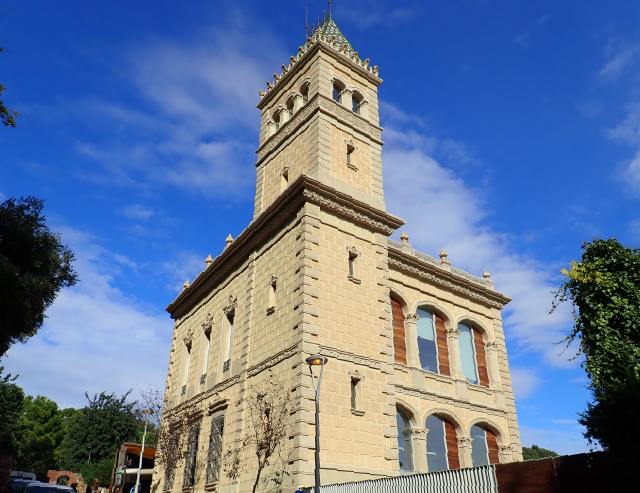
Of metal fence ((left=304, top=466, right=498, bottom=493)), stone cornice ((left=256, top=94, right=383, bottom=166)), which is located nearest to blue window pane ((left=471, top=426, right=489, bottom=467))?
metal fence ((left=304, top=466, right=498, bottom=493))

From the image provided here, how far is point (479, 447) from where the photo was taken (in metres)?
23.7

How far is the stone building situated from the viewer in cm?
1825

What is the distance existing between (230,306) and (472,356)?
12.4 m

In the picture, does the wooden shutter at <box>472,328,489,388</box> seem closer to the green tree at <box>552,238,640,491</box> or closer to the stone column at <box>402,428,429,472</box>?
the stone column at <box>402,428,429,472</box>

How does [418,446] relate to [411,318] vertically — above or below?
below

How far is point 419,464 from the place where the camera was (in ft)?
68.6

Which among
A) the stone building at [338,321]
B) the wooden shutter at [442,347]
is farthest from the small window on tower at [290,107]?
the wooden shutter at [442,347]

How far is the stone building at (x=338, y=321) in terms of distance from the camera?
18250 mm

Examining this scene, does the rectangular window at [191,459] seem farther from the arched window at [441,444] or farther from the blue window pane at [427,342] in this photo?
the blue window pane at [427,342]

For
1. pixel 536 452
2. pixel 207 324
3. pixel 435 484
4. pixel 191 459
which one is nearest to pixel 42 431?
pixel 207 324

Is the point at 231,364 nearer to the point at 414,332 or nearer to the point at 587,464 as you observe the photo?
the point at 414,332

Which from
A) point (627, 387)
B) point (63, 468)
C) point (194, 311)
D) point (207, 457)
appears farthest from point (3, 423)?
point (627, 387)

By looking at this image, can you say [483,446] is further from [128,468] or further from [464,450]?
[128,468]

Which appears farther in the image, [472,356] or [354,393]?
[472,356]
